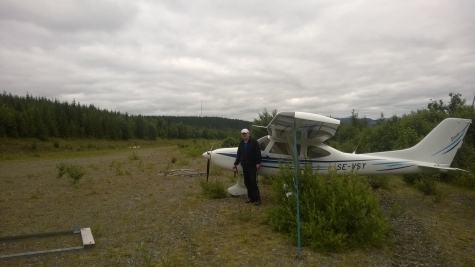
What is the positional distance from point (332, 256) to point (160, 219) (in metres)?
3.69

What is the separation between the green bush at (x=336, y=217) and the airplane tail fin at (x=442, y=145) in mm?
3514

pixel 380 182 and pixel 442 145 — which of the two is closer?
pixel 442 145

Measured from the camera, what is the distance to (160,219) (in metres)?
6.58

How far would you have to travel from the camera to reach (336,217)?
16.7 ft

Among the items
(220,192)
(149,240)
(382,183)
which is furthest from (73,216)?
(382,183)

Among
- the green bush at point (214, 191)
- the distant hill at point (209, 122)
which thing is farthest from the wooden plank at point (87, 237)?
the distant hill at point (209, 122)

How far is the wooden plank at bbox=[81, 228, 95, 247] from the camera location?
16.4ft

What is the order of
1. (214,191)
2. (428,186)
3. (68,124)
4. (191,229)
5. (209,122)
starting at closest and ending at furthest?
1. (191,229)
2. (214,191)
3. (428,186)
4. (68,124)
5. (209,122)

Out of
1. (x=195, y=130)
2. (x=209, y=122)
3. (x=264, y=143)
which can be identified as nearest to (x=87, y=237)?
(x=264, y=143)

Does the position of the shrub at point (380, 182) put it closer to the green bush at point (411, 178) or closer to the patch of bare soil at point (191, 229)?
the patch of bare soil at point (191, 229)

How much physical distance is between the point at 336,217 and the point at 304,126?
2291 millimetres

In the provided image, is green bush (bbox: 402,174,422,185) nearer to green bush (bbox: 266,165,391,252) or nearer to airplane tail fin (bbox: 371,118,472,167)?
airplane tail fin (bbox: 371,118,472,167)

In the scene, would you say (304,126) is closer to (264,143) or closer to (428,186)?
(264,143)

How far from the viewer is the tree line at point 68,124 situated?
2143 inches
